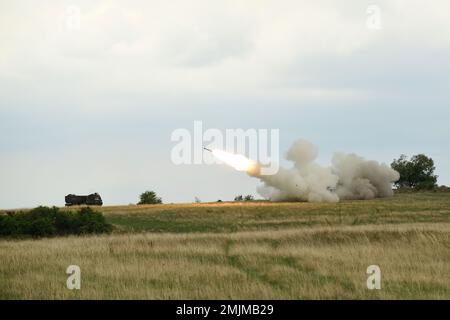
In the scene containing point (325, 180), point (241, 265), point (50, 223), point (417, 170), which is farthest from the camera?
point (417, 170)

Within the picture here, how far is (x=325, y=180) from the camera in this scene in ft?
276

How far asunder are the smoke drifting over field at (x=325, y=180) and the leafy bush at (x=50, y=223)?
125 ft

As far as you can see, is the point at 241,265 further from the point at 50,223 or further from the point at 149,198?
the point at 149,198

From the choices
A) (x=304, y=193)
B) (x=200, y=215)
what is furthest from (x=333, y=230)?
(x=304, y=193)

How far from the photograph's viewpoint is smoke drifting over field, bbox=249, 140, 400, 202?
8281 cm

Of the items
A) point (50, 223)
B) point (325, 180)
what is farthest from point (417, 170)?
point (50, 223)

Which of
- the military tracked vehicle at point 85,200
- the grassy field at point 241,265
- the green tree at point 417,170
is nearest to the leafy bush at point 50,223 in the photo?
the grassy field at point 241,265

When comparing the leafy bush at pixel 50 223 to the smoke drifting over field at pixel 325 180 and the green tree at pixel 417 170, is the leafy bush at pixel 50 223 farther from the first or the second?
the green tree at pixel 417 170

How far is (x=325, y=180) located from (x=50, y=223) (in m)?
52.2

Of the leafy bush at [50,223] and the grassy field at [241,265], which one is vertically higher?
the leafy bush at [50,223]

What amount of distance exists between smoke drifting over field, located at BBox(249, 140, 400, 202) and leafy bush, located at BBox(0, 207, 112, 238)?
38.0m

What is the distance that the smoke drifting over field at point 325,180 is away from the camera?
8281 cm

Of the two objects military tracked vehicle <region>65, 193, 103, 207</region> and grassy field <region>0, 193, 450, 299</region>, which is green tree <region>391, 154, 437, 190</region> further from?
grassy field <region>0, 193, 450, 299</region>
